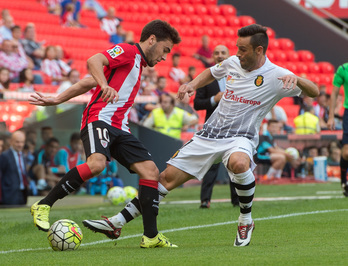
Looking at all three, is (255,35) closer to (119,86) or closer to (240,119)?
(240,119)

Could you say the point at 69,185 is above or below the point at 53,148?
above

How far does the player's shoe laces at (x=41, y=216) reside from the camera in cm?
603

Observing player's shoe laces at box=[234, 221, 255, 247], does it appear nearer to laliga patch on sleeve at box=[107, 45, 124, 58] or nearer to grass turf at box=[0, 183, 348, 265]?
grass turf at box=[0, 183, 348, 265]

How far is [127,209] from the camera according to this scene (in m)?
6.47

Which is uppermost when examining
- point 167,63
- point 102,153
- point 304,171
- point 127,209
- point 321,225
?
point 102,153

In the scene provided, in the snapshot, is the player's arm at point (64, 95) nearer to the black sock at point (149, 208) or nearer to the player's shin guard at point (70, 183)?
the player's shin guard at point (70, 183)

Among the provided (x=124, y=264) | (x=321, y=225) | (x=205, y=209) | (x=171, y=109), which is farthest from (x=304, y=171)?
(x=124, y=264)

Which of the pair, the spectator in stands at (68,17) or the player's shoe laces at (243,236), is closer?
the player's shoe laces at (243,236)

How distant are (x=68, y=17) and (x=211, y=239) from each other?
50.5ft

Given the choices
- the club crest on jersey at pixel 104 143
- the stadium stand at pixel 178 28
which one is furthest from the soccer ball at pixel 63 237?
the stadium stand at pixel 178 28

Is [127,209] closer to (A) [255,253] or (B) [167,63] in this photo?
(A) [255,253]

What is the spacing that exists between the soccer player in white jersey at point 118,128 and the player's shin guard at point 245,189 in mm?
705

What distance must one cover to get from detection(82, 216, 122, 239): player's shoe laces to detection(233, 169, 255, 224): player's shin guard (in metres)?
1.15

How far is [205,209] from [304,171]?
27.0 feet
